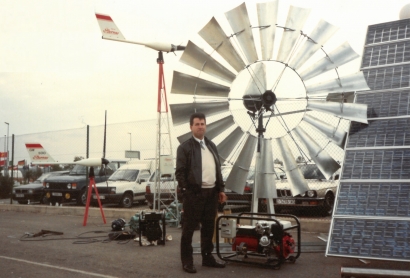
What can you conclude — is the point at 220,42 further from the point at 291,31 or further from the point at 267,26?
the point at 291,31

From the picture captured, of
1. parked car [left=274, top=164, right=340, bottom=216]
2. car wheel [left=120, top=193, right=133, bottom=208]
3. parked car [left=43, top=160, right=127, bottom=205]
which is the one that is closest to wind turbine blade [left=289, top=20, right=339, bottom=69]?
parked car [left=274, top=164, right=340, bottom=216]

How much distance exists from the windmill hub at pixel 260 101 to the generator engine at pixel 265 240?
1827 mm

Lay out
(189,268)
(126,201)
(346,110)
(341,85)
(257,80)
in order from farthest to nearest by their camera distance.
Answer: (126,201), (257,80), (341,85), (346,110), (189,268)

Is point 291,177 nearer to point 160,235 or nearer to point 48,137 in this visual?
point 160,235

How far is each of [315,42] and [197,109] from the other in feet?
6.46

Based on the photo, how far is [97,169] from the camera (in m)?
17.8

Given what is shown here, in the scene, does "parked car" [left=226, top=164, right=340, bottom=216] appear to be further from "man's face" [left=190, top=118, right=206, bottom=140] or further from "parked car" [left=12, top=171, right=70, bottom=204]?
"parked car" [left=12, top=171, right=70, bottom=204]

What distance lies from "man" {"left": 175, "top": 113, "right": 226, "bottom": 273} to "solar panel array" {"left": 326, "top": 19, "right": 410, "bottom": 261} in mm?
1438

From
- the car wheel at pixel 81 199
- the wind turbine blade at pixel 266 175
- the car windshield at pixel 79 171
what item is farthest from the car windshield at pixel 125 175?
the wind turbine blade at pixel 266 175

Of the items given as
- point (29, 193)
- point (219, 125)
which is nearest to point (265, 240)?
point (219, 125)

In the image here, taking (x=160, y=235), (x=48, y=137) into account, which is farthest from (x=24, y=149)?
(x=160, y=235)

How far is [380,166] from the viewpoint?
586 cm

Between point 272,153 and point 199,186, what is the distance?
169 centimetres

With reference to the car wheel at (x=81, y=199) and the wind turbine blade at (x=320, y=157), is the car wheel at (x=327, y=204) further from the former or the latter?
the car wheel at (x=81, y=199)
